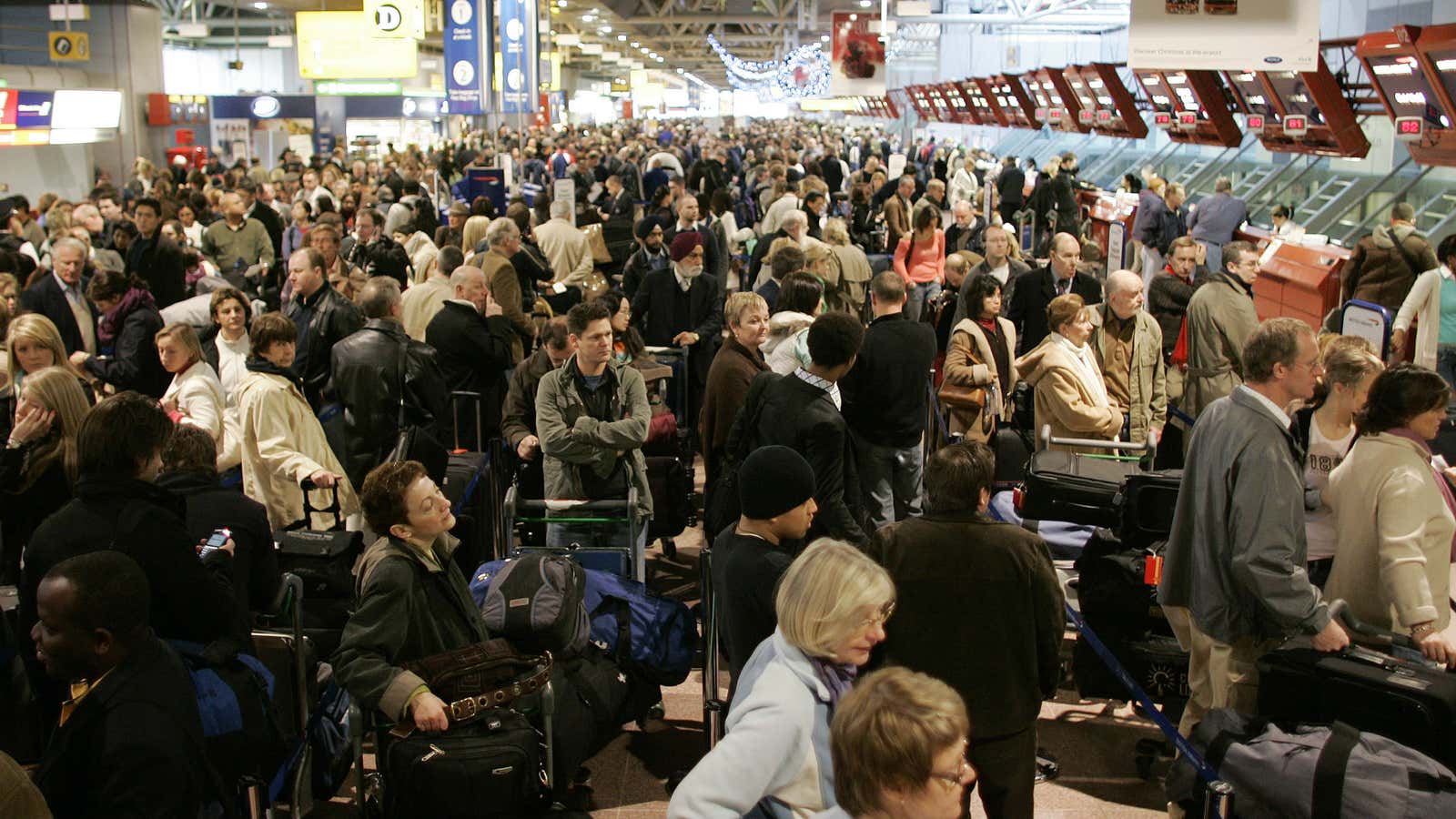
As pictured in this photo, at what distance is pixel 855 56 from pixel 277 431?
25941 mm

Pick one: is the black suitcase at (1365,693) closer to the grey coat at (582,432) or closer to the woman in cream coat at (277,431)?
the grey coat at (582,432)

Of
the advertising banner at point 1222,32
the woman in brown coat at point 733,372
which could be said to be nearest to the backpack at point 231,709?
the woman in brown coat at point 733,372

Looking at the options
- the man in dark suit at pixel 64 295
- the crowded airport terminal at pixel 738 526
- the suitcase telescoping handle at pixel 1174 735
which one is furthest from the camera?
the man in dark suit at pixel 64 295

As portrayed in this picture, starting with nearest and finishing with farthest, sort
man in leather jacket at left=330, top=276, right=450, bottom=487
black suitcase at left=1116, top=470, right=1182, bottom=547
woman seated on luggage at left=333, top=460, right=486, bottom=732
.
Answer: woman seated on luggage at left=333, top=460, right=486, bottom=732, black suitcase at left=1116, top=470, right=1182, bottom=547, man in leather jacket at left=330, top=276, right=450, bottom=487

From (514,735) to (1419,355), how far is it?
24.6 ft

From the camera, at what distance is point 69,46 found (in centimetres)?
2438

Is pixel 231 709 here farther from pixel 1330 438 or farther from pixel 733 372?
pixel 1330 438

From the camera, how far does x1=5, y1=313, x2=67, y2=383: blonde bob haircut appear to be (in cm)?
614

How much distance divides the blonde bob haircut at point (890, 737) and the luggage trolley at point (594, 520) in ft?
10.3

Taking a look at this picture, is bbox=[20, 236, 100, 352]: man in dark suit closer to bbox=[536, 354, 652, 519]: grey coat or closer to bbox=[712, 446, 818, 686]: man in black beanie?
bbox=[536, 354, 652, 519]: grey coat

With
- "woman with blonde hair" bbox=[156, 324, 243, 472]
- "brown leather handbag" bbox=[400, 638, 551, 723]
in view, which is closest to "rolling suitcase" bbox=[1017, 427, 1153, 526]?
"brown leather handbag" bbox=[400, 638, 551, 723]

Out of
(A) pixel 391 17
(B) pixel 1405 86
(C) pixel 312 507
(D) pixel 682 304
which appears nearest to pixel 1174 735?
(C) pixel 312 507

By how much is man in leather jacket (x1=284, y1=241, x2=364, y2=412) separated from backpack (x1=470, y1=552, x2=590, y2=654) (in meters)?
2.83

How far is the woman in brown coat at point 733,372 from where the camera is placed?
6.21 meters
